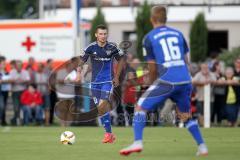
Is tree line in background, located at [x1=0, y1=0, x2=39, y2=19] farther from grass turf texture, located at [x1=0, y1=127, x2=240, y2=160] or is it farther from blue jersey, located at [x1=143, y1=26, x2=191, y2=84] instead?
blue jersey, located at [x1=143, y1=26, x2=191, y2=84]

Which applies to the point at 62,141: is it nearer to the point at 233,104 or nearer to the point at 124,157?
the point at 124,157

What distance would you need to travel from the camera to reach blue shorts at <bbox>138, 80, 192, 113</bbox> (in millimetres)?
13203

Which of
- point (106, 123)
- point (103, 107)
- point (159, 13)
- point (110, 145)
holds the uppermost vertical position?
point (159, 13)

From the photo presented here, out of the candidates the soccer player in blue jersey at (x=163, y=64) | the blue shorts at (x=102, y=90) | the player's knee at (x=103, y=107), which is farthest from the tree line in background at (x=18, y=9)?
the soccer player in blue jersey at (x=163, y=64)

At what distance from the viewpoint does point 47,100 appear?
26812mm

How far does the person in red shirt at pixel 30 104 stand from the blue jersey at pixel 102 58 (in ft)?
29.8

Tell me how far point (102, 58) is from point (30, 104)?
932 centimetres

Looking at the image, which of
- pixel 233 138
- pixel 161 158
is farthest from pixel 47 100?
pixel 161 158

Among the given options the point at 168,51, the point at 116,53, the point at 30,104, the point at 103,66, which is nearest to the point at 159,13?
the point at 168,51

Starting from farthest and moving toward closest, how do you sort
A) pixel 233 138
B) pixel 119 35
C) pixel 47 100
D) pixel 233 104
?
1. pixel 119 35
2. pixel 47 100
3. pixel 233 104
4. pixel 233 138

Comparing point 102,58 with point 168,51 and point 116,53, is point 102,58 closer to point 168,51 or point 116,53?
point 116,53

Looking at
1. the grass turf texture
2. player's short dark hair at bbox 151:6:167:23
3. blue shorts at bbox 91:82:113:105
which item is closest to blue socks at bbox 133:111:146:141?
the grass turf texture

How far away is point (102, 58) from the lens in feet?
57.6

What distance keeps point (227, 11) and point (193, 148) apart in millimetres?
28141
